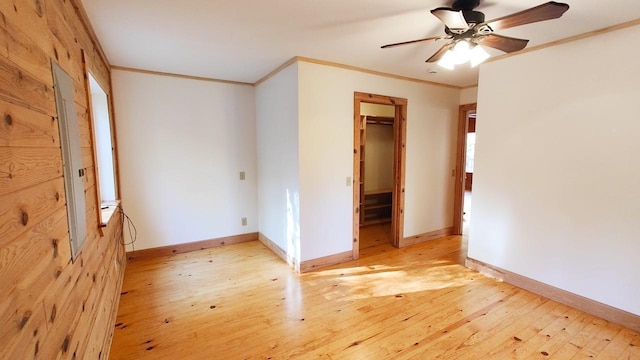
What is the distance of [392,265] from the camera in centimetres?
354

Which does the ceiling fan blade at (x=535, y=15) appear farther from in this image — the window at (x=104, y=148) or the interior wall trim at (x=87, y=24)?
the window at (x=104, y=148)

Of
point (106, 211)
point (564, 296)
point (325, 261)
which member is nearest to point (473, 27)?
point (564, 296)

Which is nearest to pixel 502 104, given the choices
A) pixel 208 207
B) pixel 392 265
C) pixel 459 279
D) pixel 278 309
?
pixel 459 279

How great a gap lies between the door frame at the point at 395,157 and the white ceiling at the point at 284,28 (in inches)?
19.0

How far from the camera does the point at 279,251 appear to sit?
12.6 ft

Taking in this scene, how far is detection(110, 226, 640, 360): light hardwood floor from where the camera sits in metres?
2.08

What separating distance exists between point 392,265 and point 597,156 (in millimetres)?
2172

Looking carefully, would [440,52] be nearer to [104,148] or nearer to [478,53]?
[478,53]

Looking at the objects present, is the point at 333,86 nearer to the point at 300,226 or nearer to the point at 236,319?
the point at 300,226

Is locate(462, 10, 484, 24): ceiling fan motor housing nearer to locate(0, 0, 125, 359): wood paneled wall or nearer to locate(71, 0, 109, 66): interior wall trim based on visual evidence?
locate(0, 0, 125, 359): wood paneled wall

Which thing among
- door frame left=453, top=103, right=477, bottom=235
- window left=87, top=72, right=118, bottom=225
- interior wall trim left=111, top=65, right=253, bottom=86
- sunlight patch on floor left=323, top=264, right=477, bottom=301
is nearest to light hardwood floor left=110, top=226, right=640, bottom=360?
sunlight patch on floor left=323, top=264, right=477, bottom=301

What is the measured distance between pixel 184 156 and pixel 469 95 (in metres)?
4.16

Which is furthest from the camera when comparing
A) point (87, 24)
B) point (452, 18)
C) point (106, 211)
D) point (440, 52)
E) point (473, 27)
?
point (106, 211)

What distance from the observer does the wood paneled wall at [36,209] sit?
34.1 inches
